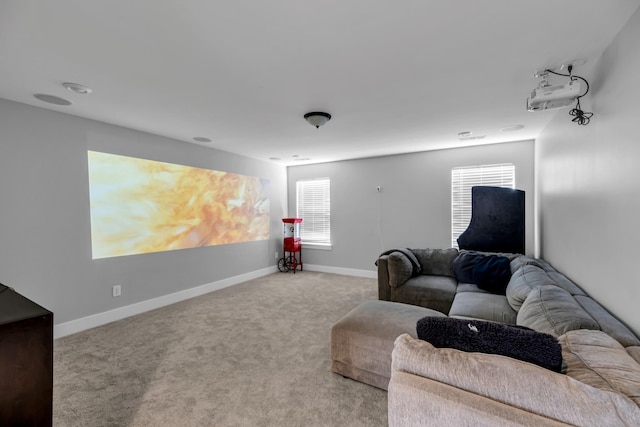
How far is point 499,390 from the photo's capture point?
867 millimetres

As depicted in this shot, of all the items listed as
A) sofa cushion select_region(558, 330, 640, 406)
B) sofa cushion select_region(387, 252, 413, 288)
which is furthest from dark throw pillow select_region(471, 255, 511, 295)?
sofa cushion select_region(558, 330, 640, 406)

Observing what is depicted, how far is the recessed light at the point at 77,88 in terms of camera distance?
2254 millimetres

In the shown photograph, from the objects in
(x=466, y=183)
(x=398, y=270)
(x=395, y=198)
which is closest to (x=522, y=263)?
(x=398, y=270)

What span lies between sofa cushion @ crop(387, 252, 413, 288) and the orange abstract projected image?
286cm

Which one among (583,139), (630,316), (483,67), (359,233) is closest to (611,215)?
(630,316)

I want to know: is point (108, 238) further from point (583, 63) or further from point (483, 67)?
point (583, 63)

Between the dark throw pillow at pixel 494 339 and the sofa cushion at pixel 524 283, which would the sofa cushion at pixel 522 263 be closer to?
the sofa cushion at pixel 524 283

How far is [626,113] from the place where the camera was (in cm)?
149

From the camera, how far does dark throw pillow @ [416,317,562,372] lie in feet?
3.14

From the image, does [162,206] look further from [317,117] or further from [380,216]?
[380,216]

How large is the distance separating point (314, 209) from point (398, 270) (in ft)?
9.68

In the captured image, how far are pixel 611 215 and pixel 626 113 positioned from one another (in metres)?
0.59

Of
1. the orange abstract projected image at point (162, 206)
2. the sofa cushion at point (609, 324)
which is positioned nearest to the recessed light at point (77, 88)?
the orange abstract projected image at point (162, 206)

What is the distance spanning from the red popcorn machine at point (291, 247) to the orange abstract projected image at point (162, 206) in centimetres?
79
